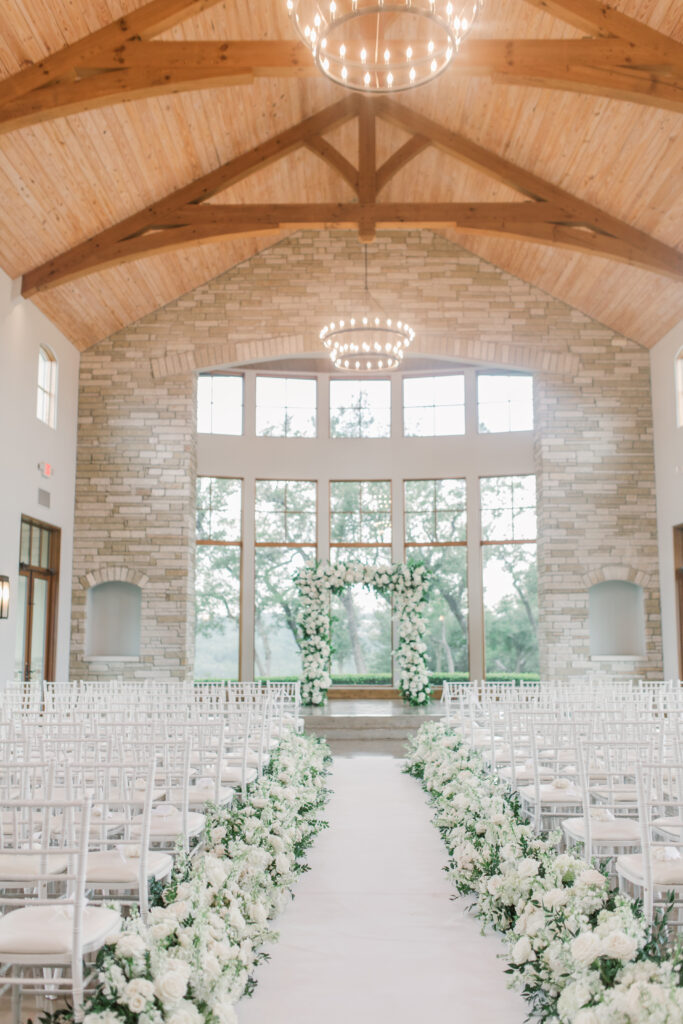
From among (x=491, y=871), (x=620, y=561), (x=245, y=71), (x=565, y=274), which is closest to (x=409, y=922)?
(x=491, y=871)

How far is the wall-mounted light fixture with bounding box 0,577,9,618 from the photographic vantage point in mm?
9820

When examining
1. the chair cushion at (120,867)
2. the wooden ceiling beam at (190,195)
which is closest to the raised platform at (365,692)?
the wooden ceiling beam at (190,195)

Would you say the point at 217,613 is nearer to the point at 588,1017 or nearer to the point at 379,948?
the point at 379,948

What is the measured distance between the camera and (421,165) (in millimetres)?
12477

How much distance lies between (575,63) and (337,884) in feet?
21.3

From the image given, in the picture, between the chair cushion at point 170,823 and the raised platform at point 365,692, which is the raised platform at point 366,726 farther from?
the chair cushion at point 170,823

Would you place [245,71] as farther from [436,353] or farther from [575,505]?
[575,505]

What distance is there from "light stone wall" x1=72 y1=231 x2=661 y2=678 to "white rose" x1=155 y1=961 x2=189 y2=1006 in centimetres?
1028

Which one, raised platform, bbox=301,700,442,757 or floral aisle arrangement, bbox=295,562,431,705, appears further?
floral aisle arrangement, bbox=295,562,431,705

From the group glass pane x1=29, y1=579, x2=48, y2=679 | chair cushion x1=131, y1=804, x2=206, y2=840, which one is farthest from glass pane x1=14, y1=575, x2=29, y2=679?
chair cushion x1=131, y1=804, x2=206, y2=840

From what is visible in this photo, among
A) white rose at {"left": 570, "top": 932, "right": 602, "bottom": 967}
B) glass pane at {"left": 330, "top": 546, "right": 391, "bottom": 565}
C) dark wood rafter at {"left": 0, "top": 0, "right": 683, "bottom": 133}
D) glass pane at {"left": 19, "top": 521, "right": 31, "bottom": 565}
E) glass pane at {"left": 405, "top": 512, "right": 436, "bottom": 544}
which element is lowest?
white rose at {"left": 570, "top": 932, "right": 602, "bottom": 967}

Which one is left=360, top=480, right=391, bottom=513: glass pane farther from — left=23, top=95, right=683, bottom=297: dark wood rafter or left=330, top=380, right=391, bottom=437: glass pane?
left=23, top=95, right=683, bottom=297: dark wood rafter

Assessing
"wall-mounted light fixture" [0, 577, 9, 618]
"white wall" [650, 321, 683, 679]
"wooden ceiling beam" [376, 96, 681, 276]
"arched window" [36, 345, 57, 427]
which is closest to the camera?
"wall-mounted light fixture" [0, 577, 9, 618]

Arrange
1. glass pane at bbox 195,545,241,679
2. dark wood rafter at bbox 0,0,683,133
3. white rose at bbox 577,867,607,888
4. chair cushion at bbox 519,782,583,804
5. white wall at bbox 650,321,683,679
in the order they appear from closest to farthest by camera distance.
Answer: white rose at bbox 577,867,607,888
chair cushion at bbox 519,782,583,804
dark wood rafter at bbox 0,0,683,133
white wall at bbox 650,321,683,679
glass pane at bbox 195,545,241,679
